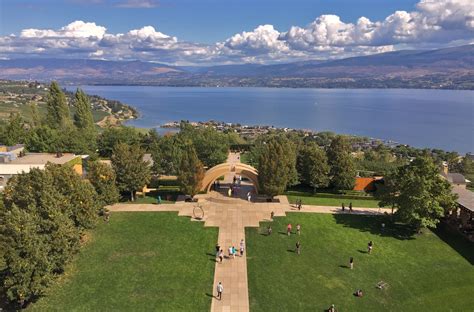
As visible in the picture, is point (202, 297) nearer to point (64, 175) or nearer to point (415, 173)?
point (64, 175)

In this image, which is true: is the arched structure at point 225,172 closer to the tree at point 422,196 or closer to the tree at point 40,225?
the tree at point 40,225

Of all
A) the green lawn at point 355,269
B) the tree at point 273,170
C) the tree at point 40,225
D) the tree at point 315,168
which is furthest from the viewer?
the tree at point 315,168

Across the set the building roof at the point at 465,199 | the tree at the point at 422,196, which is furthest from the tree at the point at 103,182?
the building roof at the point at 465,199

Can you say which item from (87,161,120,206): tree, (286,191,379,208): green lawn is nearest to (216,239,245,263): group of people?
(87,161,120,206): tree

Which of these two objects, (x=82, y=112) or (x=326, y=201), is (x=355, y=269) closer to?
(x=326, y=201)

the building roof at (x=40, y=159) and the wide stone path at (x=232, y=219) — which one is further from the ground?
the building roof at (x=40, y=159)

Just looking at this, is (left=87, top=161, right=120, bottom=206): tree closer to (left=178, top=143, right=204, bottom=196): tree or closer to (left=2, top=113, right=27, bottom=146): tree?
(left=178, top=143, right=204, bottom=196): tree

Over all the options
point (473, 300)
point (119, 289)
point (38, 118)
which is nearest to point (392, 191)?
point (473, 300)
